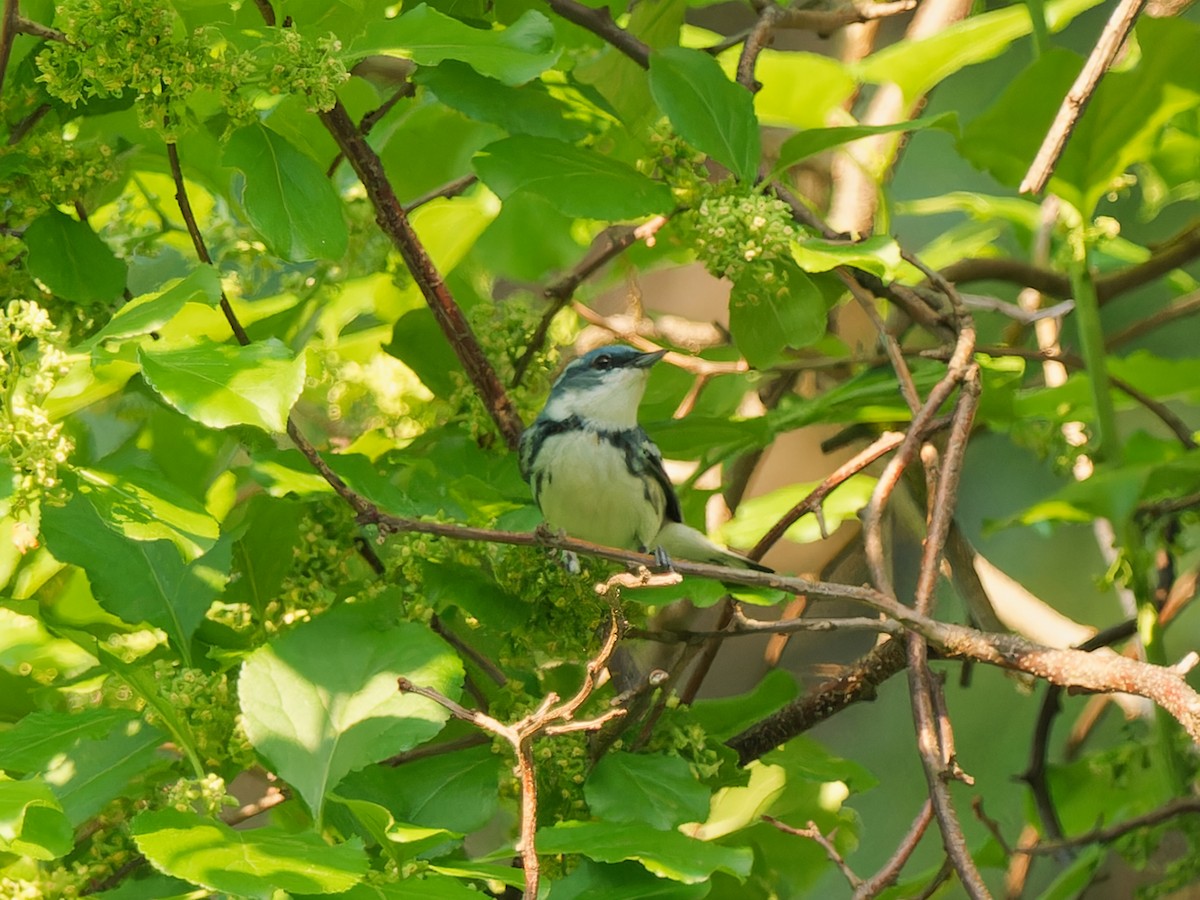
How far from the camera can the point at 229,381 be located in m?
1.39

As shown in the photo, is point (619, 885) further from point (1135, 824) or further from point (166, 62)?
point (166, 62)

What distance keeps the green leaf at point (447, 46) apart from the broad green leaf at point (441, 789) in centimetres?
86

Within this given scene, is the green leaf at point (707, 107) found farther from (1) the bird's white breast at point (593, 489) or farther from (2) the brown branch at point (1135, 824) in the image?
(2) the brown branch at point (1135, 824)

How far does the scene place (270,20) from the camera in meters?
1.85

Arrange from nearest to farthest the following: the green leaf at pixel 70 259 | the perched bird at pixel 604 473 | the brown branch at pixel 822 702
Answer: the green leaf at pixel 70 259 → the brown branch at pixel 822 702 → the perched bird at pixel 604 473

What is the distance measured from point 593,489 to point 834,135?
3.35 feet

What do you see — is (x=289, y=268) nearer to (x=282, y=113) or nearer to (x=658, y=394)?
(x=282, y=113)

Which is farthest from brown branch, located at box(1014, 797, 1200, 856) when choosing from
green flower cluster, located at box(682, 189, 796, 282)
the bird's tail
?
green flower cluster, located at box(682, 189, 796, 282)

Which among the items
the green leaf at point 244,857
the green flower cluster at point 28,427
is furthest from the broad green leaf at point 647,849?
the green flower cluster at point 28,427

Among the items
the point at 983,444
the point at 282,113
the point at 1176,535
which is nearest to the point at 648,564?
the point at 282,113

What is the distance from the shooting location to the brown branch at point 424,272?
6.23 feet

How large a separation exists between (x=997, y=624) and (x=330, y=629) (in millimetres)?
1455

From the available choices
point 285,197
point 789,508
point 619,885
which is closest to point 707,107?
point 285,197

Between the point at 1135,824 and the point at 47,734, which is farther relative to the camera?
the point at 1135,824
